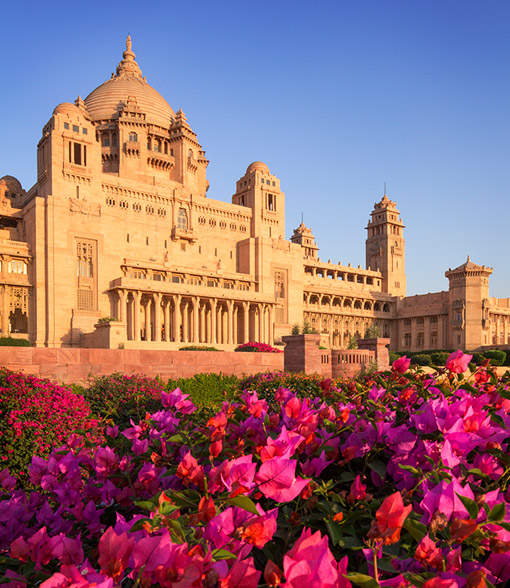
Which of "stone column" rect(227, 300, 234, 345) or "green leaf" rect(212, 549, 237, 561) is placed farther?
"stone column" rect(227, 300, 234, 345)

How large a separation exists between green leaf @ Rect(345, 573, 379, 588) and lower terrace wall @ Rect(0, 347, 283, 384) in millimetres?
17920

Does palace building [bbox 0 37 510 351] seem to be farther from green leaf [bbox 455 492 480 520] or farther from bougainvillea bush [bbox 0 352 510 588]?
green leaf [bbox 455 492 480 520]

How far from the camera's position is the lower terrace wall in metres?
18.6

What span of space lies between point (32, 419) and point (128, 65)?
71.4 meters

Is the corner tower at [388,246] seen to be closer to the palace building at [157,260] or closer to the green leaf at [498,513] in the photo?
the palace building at [157,260]

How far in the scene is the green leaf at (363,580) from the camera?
153cm

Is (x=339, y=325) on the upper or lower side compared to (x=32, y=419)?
lower

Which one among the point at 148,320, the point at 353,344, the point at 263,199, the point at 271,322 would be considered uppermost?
the point at 263,199

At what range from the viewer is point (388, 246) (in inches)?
3250

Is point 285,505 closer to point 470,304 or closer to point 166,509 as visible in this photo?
point 166,509

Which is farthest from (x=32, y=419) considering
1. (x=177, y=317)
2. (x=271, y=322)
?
(x=271, y=322)

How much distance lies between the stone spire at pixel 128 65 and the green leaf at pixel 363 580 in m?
76.4

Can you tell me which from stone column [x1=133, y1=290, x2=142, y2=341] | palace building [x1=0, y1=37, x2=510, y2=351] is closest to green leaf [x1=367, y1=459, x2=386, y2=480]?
palace building [x1=0, y1=37, x2=510, y2=351]

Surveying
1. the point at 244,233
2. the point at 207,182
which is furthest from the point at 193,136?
the point at 244,233
